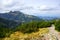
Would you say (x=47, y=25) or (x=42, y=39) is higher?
(x=42, y=39)

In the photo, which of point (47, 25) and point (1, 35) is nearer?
point (1, 35)

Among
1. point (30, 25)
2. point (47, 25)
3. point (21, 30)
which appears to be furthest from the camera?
point (47, 25)

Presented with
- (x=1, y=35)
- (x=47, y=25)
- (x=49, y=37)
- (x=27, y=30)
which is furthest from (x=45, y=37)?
(x=47, y=25)

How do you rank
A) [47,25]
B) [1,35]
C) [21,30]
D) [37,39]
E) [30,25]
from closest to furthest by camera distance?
1. [37,39]
2. [1,35]
3. [21,30]
4. [30,25]
5. [47,25]

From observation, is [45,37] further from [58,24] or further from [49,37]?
[58,24]

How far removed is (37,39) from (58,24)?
1114cm

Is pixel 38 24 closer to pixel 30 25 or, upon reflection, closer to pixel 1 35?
pixel 30 25

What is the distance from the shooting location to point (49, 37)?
22.2 m

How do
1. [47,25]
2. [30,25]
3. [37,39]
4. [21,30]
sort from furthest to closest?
1. [47,25]
2. [30,25]
3. [21,30]
4. [37,39]

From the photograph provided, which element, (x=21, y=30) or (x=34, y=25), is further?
(x=34, y=25)

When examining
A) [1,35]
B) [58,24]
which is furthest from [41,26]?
[1,35]

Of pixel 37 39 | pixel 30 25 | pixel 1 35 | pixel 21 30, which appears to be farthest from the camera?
pixel 30 25

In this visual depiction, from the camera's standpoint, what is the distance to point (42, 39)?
2167 centimetres

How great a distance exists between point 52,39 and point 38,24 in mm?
13203
